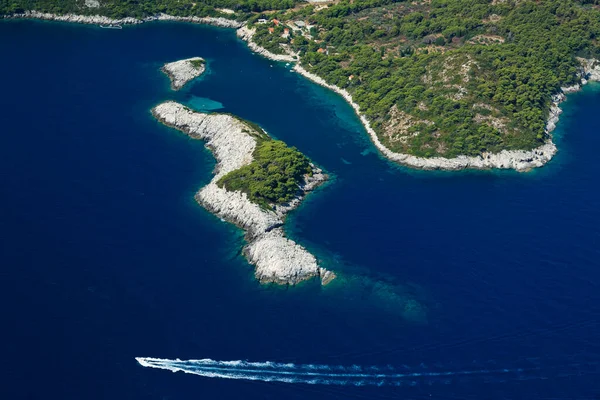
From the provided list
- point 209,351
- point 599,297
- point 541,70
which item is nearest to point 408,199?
point 599,297

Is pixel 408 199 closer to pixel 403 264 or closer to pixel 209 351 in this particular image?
pixel 403 264

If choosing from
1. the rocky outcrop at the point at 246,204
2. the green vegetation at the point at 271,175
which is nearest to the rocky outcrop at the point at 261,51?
the rocky outcrop at the point at 246,204

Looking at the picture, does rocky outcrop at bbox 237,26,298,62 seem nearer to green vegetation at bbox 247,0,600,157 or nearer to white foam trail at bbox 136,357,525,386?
green vegetation at bbox 247,0,600,157

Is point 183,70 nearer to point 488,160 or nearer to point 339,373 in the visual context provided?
point 488,160

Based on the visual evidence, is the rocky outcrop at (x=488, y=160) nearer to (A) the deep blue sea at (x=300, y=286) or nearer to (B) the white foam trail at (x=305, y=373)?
(A) the deep blue sea at (x=300, y=286)

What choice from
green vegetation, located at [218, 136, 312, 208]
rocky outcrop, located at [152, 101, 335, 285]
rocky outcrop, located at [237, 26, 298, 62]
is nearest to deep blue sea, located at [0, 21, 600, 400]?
rocky outcrop, located at [152, 101, 335, 285]

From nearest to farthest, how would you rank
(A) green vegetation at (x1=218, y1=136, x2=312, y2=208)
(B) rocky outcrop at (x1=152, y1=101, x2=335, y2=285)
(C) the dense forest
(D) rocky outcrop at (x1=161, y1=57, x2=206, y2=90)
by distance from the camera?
1. (B) rocky outcrop at (x1=152, y1=101, x2=335, y2=285)
2. (A) green vegetation at (x1=218, y1=136, x2=312, y2=208)
3. (C) the dense forest
4. (D) rocky outcrop at (x1=161, y1=57, x2=206, y2=90)

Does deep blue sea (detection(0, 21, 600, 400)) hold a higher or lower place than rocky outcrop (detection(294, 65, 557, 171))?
lower
